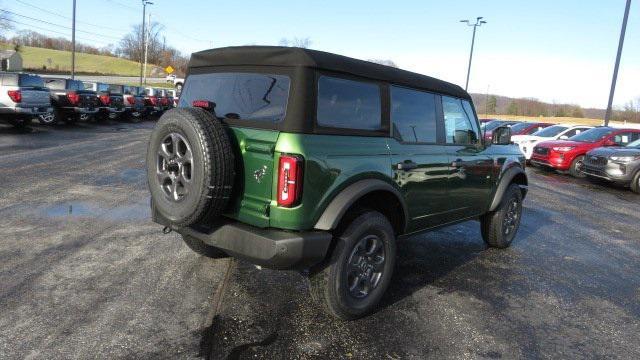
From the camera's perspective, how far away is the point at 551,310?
4023mm

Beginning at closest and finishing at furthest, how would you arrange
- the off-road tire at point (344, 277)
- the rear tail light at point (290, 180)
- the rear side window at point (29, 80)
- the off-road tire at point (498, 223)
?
the rear tail light at point (290, 180)
the off-road tire at point (344, 277)
the off-road tire at point (498, 223)
the rear side window at point (29, 80)

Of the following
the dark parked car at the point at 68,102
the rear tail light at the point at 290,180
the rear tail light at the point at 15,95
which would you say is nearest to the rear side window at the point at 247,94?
the rear tail light at the point at 290,180

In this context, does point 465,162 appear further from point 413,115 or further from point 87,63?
point 87,63

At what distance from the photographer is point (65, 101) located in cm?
1756

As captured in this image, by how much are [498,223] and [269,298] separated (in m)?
3.10

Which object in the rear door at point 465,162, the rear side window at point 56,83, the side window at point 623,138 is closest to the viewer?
the rear door at point 465,162

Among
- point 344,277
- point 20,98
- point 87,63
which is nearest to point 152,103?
point 20,98

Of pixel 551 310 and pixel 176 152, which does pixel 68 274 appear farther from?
pixel 551 310

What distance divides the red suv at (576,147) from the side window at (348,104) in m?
11.8

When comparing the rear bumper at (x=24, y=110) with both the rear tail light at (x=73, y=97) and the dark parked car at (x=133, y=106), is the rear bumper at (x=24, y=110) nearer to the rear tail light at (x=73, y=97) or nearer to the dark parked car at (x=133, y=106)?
the rear tail light at (x=73, y=97)

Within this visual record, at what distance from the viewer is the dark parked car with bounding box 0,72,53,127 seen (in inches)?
554

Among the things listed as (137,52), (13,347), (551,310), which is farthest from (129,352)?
(137,52)

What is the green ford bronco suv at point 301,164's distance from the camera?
3.08 m

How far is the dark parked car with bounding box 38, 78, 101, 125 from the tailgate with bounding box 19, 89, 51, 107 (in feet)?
4.62
